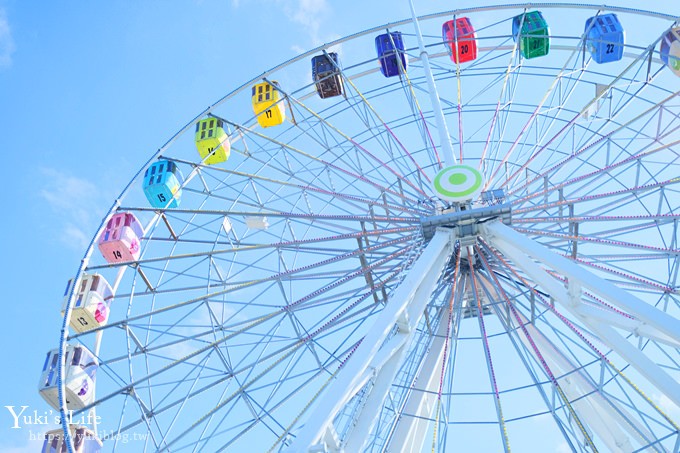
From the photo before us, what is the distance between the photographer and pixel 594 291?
9.01 m

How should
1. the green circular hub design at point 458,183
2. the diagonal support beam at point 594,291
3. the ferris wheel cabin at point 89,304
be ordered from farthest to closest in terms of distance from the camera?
the ferris wheel cabin at point 89,304 → the green circular hub design at point 458,183 → the diagonal support beam at point 594,291

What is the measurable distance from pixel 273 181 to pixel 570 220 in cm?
623

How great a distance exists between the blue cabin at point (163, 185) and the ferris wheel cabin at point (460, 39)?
7.08 m

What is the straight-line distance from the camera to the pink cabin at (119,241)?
1411 cm

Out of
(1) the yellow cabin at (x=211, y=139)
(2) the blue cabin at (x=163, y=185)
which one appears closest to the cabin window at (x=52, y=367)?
(2) the blue cabin at (x=163, y=185)

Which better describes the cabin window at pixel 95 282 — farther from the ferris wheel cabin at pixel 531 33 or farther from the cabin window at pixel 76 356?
the ferris wheel cabin at pixel 531 33

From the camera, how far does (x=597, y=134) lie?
15570mm

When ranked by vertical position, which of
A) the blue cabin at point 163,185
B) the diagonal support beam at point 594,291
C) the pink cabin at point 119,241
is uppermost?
the blue cabin at point 163,185

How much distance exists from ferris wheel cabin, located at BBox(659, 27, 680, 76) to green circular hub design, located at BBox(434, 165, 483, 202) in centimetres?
506

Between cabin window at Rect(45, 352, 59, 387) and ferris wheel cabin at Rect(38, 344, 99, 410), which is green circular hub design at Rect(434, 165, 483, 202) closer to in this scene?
ferris wheel cabin at Rect(38, 344, 99, 410)

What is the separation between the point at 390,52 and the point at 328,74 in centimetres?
161

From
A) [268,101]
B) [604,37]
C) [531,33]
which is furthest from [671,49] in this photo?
[268,101]

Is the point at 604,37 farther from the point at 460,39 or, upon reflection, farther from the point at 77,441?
the point at 77,441

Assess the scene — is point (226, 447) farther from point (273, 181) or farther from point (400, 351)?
point (273, 181)
